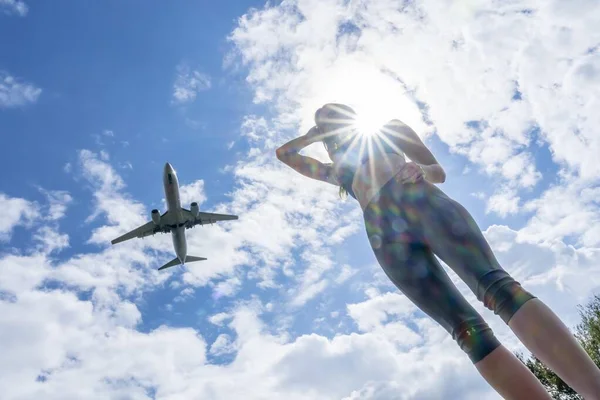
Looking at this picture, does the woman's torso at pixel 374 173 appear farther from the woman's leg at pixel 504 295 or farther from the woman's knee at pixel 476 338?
the woman's knee at pixel 476 338

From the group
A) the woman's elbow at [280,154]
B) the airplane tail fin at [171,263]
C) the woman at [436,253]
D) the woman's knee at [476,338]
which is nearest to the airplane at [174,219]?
the airplane tail fin at [171,263]

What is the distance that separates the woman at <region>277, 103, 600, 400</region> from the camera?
1.79m

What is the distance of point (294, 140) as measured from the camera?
3295mm

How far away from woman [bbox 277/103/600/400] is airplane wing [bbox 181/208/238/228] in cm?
3974

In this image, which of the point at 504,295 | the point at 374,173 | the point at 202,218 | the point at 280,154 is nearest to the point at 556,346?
the point at 504,295

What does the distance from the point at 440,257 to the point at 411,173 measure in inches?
18.1

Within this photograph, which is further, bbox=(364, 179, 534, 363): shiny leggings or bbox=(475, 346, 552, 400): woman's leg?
bbox=(364, 179, 534, 363): shiny leggings

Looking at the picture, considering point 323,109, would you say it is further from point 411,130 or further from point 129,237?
point 129,237

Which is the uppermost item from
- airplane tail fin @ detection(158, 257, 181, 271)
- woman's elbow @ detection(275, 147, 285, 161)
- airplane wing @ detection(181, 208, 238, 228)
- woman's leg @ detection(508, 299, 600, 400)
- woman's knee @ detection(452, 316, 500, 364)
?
airplane tail fin @ detection(158, 257, 181, 271)

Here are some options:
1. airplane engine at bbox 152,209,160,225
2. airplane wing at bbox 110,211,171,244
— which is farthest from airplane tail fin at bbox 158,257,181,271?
airplane engine at bbox 152,209,160,225

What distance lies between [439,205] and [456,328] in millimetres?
612

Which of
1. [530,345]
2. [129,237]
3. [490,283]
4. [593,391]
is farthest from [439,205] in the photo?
[129,237]

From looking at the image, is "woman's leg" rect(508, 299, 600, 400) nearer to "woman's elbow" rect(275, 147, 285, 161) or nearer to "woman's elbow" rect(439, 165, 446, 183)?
"woman's elbow" rect(439, 165, 446, 183)

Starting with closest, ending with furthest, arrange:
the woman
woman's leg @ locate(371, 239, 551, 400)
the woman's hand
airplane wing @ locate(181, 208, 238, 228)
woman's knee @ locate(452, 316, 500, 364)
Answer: the woman, woman's leg @ locate(371, 239, 551, 400), woman's knee @ locate(452, 316, 500, 364), the woman's hand, airplane wing @ locate(181, 208, 238, 228)
